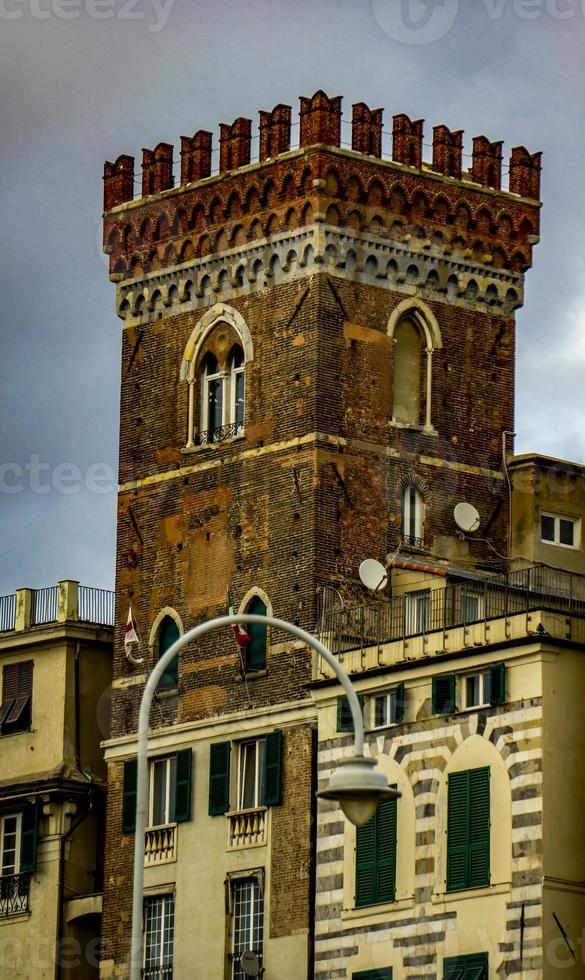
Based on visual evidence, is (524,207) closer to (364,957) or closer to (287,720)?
(287,720)

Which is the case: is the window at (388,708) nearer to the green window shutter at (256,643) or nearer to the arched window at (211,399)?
the green window shutter at (256,643)

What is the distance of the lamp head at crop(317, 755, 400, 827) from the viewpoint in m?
45.8

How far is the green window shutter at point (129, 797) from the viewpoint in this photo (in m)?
72.7

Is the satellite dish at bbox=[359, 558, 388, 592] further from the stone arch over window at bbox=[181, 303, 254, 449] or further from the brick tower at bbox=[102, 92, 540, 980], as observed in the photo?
the stone arch over window at bbox=[181, 303, 254, 449]

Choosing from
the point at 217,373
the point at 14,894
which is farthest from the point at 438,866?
the point at 14,894

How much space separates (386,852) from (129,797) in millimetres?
10482

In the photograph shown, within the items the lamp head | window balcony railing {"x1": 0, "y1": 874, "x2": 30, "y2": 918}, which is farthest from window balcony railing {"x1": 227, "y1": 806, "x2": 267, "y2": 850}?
the lamp head

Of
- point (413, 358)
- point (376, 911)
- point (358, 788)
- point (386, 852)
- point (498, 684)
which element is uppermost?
point (413, 358)

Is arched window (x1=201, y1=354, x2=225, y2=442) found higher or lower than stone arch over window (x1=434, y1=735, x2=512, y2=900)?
higher

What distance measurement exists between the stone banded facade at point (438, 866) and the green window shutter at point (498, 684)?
261mm

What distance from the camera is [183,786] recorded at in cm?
7088

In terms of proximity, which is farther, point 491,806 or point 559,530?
point 559,530

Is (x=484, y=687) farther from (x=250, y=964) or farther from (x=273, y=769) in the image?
(x=250, y=964)

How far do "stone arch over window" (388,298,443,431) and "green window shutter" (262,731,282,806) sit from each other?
8.79m
